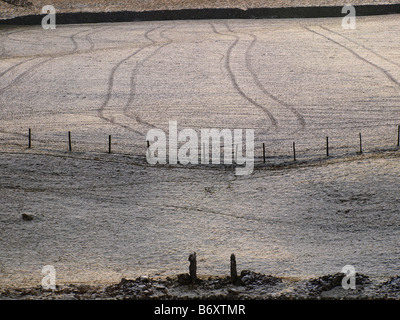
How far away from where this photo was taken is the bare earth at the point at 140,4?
36625mm

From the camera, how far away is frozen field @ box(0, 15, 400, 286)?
508 inches

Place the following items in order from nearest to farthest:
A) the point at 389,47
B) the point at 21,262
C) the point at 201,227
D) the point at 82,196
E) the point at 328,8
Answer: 1. the point at 21,262
2. the point at 201,227
3. the point at 82,196
4. the point at 389,47
5. the point at 328,8

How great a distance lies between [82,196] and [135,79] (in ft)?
37.4

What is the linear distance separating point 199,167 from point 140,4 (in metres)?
22.4

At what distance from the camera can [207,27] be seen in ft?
114

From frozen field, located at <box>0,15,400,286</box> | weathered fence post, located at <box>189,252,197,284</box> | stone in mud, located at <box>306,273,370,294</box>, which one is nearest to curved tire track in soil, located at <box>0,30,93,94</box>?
frozen field, located at <box>0,15,400,286</box>

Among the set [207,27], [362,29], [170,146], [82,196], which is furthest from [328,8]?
[82,196]

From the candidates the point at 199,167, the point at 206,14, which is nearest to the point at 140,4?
the point at 206,14

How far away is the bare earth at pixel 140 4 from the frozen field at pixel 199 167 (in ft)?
12.9

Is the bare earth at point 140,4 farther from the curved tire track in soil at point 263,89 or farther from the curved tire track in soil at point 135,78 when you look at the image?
the curved tire track in soil at point 263,89

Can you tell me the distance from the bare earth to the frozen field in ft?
12.9

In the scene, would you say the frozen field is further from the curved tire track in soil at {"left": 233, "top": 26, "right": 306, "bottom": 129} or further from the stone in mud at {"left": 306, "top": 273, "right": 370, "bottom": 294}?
the stone in mud at {"left": 306, "top": 273, "right": 370, "bottom": 294}

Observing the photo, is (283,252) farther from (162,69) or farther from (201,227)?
(162,69)

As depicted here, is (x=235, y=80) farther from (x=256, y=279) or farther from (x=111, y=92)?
(x=256, y=279)
